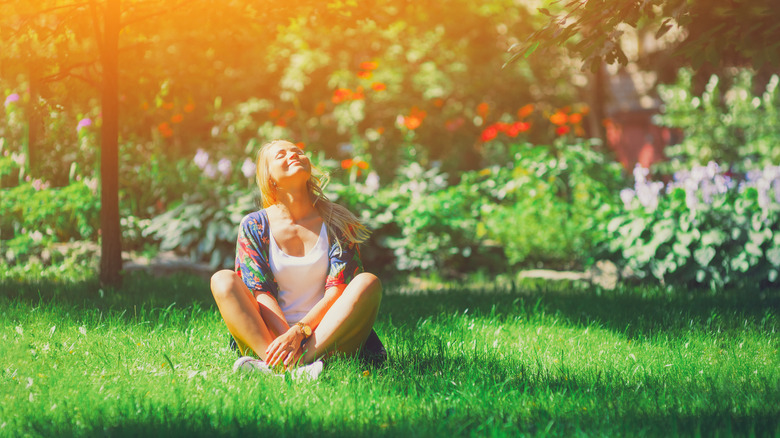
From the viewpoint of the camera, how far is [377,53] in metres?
13.3

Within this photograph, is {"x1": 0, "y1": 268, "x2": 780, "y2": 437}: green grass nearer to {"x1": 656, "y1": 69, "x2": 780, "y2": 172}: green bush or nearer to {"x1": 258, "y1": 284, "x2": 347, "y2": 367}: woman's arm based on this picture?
{"x1": 258, "y1": 284, "x2": 347, "y2": 367}: woman's arm

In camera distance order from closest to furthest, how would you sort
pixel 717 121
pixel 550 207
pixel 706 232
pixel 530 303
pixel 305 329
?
pixel 305 329 → pixel 530 303 → pixel 706 232 → pixel 550 207 → pixel 717 121

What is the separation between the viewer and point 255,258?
134 inches

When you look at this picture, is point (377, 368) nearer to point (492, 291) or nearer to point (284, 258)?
point (284, 258)

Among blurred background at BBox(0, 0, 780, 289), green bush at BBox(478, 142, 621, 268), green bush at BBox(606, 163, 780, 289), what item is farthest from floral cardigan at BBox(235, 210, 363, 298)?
green bush at BBox(478, 142, 621, 268)

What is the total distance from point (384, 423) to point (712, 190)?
14.6 feet

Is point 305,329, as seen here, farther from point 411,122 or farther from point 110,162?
point 411,122

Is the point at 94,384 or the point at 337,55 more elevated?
the point at 337,55

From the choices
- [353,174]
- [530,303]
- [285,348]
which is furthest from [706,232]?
[285,348]

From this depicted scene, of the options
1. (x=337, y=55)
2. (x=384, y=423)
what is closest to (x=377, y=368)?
(x=384, y=423)

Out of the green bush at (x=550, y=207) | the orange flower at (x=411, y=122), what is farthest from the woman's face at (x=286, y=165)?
the orange flower at (x=411, y=122)

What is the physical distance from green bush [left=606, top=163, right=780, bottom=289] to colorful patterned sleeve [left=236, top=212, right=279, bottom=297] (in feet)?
12.2

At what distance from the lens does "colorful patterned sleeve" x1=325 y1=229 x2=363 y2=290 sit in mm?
3414

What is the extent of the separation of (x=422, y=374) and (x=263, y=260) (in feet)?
2.87
